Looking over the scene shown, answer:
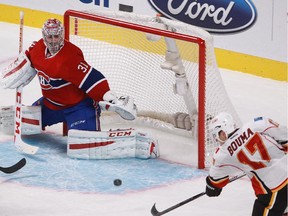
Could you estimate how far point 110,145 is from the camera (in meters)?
5.79

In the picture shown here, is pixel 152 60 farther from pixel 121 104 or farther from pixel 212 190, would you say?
pixel 212 190

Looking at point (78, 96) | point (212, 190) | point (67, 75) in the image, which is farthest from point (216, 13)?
point (212, 190)

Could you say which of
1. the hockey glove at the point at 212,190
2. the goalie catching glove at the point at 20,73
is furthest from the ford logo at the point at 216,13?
the hockey glove at the point at 212,190

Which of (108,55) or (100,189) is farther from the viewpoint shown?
(108,55)

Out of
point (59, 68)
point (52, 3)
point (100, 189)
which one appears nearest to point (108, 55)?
point (59, 68)

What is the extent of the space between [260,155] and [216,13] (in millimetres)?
2959

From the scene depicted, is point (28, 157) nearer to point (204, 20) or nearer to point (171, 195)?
point (171, 195)

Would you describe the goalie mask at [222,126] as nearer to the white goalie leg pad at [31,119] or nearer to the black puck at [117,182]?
the black puck at [117,182]

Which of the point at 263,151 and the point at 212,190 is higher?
the point at 263,151

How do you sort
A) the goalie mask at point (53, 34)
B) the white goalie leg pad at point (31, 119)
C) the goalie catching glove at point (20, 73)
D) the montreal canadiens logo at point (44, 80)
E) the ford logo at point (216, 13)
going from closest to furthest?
the goalie mask at point (53, 34) → the montreal canadiens logo at point (44, 80) → the goalie catching glove at point (20, 73) → the white goalie leg pad at point (31, 119) → the ford logo at point (216, 13)

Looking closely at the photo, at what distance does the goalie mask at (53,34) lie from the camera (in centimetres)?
568

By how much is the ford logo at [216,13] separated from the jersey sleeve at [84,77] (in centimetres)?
158

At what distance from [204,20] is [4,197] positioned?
2.53 metres

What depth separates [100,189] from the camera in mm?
5340
